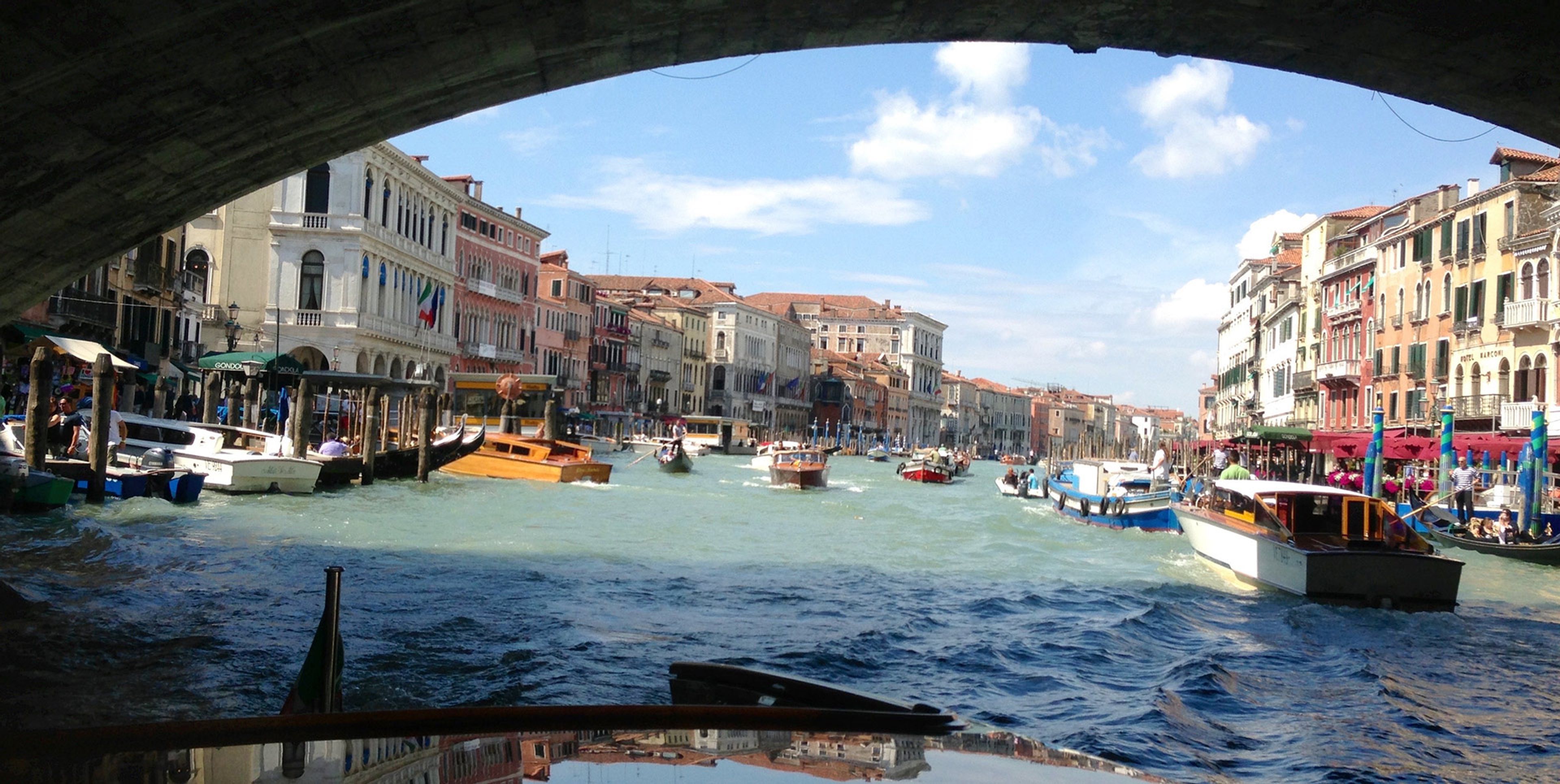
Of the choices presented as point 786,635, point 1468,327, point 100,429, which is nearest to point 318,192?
point 100,429

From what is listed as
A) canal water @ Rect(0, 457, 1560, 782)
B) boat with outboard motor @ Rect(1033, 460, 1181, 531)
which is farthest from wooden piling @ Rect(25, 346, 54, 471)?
boat with outboard motor @ Rect(1033, 460, 1181, 531)

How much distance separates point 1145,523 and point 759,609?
13.9 m

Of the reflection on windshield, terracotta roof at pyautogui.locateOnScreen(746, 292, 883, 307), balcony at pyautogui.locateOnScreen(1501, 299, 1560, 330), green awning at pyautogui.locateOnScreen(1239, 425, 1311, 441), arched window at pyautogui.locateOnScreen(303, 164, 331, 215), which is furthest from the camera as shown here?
terracotta roof at pyautogui.locateOnScreen(746, 292, 883, 307)

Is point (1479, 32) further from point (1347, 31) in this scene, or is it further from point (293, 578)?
point (293, 578)

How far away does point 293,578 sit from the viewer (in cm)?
1201

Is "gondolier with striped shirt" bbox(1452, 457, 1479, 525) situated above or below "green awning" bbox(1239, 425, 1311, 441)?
below

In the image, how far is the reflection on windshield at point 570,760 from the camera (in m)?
2.47

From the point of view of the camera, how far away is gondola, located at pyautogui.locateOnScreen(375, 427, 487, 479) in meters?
26.4

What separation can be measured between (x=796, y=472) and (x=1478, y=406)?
631 inches

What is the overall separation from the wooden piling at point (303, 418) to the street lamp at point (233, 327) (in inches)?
291

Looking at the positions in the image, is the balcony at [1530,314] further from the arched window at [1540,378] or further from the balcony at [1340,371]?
the balcony at [1340,371]

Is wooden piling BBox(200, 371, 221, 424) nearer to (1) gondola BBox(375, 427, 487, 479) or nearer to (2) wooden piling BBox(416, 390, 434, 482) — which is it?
(1) gondola BBox(375, 427, 487, 479)

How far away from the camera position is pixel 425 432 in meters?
27.0

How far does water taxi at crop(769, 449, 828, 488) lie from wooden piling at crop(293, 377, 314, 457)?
15.8m
